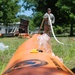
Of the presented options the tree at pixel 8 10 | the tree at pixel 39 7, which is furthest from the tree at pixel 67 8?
the tree at pixel 8 10

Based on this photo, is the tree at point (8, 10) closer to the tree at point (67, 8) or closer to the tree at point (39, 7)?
the tree at point (39, 7)

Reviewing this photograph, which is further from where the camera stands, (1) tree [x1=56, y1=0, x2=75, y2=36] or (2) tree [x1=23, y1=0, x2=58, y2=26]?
(2) tree [x1=23, y1=0, x2=58, y2=26]

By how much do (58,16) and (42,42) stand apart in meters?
38.9

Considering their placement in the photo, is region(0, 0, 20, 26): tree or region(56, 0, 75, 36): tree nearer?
region(56, 0, 75, 36): tree

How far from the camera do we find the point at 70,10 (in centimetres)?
4241

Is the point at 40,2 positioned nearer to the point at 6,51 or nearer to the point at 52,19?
the point at 52,19

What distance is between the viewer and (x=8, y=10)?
4803cm

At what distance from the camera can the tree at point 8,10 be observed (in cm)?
4739

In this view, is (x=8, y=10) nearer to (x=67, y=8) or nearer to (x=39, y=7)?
(x=39, y=7)

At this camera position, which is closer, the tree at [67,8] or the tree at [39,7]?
the tree at [67,8]

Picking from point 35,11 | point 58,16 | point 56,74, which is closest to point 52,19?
point 56,74

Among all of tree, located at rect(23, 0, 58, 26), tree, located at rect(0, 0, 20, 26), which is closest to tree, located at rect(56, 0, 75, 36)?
tree, located at rect(23, 0, 58, 26)

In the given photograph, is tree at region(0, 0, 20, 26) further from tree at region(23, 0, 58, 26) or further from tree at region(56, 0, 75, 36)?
tree at region(56, 0, 75, 36)

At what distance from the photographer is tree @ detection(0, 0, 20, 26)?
1866 inches
